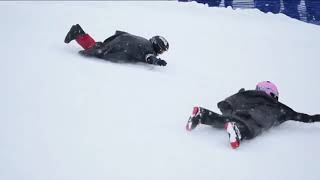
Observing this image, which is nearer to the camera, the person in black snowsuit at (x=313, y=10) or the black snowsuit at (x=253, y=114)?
the black snowsuit at (x=253, y=114)

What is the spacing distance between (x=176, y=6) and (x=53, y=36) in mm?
4760

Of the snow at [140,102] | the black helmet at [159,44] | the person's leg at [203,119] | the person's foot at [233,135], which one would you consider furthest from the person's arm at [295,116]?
the black helmet at [159,44]

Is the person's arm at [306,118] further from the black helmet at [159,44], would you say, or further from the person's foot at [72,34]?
the person's foot at [72,34]

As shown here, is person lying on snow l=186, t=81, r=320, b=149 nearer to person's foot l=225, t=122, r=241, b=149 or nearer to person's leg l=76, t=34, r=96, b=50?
person's foot l=225, t=122, r=241, b=149

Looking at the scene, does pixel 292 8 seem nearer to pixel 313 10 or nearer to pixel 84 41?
pixel 313 10

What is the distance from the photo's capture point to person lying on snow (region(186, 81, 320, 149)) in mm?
4027

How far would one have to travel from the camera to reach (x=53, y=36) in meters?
7.21

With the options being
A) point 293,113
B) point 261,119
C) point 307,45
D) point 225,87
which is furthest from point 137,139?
point 307,45

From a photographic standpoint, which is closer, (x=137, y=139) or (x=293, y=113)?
(x=137, y=139)

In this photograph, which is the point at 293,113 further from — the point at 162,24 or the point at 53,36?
the point at 162,24

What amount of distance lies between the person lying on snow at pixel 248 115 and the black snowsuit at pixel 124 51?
1915 mm

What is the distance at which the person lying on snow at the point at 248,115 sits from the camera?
4.03 meters

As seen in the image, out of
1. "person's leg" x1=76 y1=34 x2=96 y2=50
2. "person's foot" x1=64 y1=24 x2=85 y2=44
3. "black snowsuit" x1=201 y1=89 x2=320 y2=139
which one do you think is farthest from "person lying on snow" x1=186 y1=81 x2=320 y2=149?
"person's foot" x1=64 y1=24 x2=85 y2=44

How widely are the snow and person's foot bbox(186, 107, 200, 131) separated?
0.09 meters
